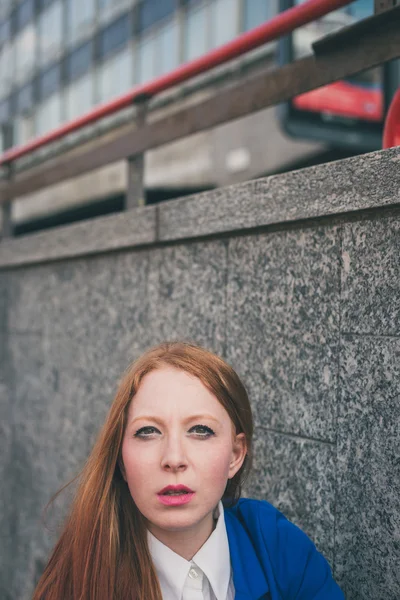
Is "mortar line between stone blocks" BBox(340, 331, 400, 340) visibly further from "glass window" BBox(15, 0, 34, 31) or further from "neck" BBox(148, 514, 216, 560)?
"glass window" BBox(15, 0, 34, 31)

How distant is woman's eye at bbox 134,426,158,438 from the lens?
6.30 ft

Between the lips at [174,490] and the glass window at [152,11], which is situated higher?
the glass window at [152,11]

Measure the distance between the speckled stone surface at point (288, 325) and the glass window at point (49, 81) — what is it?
22403 millimetres

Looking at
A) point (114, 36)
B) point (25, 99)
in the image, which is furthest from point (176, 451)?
point (25, 99)

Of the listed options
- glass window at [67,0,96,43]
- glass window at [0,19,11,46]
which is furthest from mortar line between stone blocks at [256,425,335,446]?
glass window at [0,19,11,46]

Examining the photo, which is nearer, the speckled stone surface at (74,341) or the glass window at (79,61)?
the speckled stone surface at (74,341)

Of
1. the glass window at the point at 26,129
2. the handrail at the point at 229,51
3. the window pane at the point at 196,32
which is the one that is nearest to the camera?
the handrail at the point at 229,51

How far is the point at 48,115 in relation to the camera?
2444 cm

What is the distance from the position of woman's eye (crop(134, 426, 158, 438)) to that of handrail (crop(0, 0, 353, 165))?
1761 mm

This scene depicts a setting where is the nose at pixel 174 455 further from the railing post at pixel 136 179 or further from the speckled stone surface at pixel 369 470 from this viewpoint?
the railing post at pixel 136 179

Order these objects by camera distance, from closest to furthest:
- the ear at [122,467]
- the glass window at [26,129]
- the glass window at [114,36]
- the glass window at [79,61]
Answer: the ear at [122,467] < the glass window at [114,36] < the glass window at [79,61] < the glass window at [26,129]

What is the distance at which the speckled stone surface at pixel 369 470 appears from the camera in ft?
6.94

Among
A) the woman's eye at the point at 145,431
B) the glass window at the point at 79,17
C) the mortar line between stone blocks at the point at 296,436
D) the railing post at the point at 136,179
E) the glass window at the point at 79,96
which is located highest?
the glass window at the point at 79,17

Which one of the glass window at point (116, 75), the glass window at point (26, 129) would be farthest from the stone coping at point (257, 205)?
the glass window at point (26, 129)
